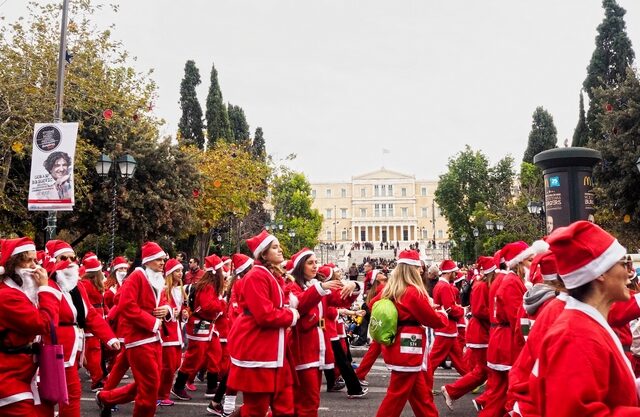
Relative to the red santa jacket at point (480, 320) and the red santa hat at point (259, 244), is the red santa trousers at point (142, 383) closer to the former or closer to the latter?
the red santa hat at point (259, 244)

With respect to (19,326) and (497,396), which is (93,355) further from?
(497,396)

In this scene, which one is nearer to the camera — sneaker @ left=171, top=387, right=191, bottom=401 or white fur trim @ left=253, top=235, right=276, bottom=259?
white fur trim @ left=253, top=235, right=276, bottom=259

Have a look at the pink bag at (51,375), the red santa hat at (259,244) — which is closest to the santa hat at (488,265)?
the red santa hat at (259,244)

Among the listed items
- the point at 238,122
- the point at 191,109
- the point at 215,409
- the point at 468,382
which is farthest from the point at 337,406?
the point at 238,122

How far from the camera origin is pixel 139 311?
6949mm

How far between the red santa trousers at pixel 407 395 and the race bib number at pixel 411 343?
0.72 feet

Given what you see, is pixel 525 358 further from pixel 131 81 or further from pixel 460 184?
pixel 460 184

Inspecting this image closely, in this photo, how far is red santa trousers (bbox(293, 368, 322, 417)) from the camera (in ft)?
20.5

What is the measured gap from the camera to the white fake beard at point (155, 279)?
726 centimetres

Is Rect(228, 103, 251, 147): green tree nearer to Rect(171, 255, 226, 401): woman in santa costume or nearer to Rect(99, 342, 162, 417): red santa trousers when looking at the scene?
Rect(171, 255, 226, 401): woman in santa costume

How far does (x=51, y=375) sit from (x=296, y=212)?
71.0 meters

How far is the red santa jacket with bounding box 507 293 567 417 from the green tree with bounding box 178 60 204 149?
44161mm

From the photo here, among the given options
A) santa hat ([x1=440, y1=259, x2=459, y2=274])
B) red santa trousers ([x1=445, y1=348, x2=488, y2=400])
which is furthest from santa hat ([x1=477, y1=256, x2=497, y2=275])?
santa hat ([x1=440, y1=259, x2=459, y2=274])

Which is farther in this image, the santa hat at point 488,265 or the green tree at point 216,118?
the green tree at point 216,118
